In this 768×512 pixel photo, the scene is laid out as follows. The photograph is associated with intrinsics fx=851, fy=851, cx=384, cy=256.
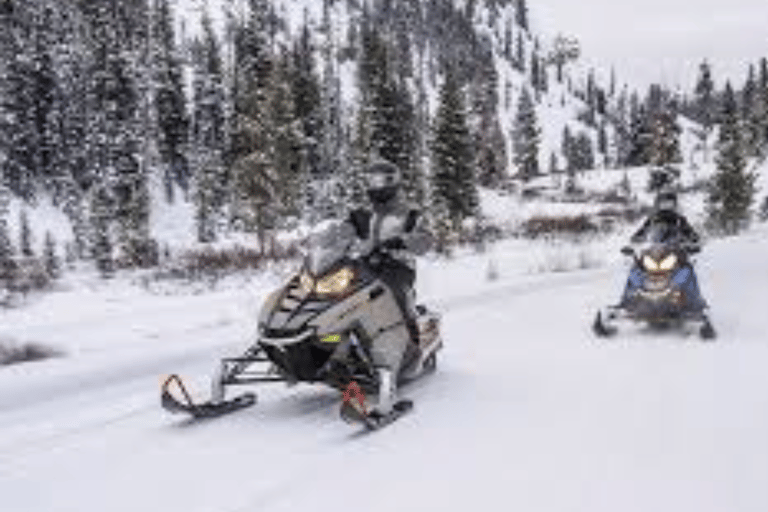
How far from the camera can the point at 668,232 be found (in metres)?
11.8

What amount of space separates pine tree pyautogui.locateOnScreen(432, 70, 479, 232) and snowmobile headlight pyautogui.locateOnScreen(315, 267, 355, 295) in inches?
1180

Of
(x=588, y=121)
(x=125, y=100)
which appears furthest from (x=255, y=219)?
(x=588, y=121)

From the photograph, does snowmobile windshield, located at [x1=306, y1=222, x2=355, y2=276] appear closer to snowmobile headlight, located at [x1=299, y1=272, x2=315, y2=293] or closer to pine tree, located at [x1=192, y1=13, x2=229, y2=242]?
snowmobile headlight, located at [x1=299, y1=272, x2=315, y2=293]

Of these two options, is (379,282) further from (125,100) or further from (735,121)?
(125,100)

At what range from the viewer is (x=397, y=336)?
771cm

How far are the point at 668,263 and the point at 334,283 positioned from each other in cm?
577

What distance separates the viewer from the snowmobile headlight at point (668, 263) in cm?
1105

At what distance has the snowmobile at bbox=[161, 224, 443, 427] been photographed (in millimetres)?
6738

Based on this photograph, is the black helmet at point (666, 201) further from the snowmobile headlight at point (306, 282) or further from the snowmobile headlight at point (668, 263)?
the snowmobile headlight at point (306, 282)

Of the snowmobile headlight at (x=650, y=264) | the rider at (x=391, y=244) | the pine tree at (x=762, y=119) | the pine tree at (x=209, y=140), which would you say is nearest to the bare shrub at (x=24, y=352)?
the rider at (x=391, y=244)

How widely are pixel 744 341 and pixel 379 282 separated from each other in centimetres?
548

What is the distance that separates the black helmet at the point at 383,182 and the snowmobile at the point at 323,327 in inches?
29.4

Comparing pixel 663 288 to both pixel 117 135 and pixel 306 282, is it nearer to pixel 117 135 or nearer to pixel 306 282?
pixel 306 282

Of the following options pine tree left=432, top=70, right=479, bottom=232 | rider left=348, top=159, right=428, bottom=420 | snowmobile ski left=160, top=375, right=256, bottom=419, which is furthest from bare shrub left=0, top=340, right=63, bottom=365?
pine tree left=432, top=70, right=479, bottom=232
